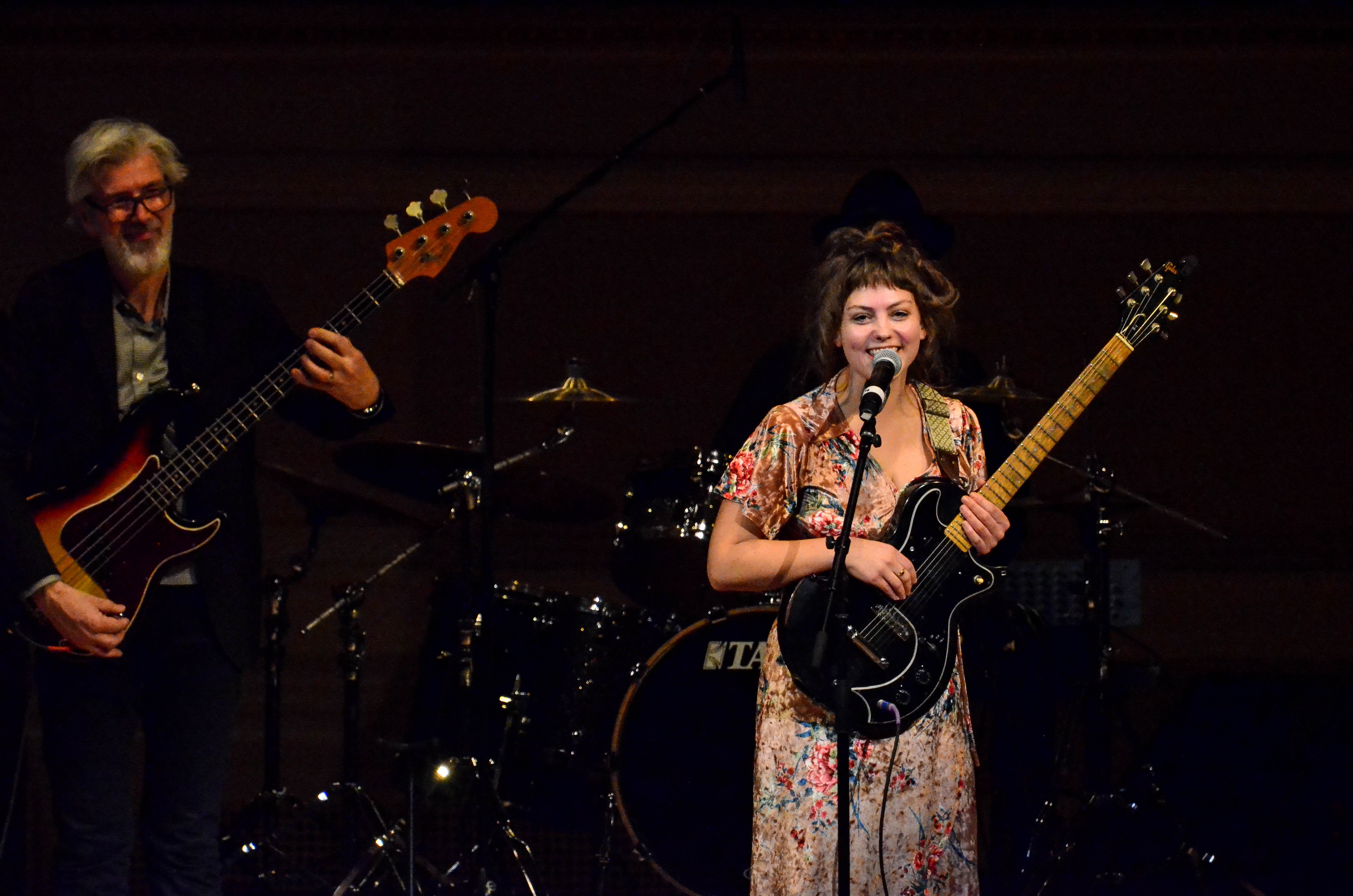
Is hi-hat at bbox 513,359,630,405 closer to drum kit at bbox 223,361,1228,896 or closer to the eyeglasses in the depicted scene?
drum kit at bbox 223,361,1228,896

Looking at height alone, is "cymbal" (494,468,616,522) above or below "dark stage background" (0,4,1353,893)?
below

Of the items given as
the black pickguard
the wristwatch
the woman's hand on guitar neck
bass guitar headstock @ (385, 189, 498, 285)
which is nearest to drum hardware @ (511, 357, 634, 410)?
bass guitar headstock @ (385, 189, 498, 285)

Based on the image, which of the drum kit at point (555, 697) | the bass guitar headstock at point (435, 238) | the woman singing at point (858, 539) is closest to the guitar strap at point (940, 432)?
the woman singing at point (858, 539)

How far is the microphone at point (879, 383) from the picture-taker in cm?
240

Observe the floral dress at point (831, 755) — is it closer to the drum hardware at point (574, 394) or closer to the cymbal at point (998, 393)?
the cymbal at point (998, 393)

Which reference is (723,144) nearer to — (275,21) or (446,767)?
(275,21)

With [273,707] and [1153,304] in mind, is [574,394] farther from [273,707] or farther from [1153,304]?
[1153,304]

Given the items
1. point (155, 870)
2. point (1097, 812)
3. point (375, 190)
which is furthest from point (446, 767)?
point (375, 190)

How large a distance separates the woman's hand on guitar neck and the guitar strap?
1.58 meters

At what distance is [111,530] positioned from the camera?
2.98 m

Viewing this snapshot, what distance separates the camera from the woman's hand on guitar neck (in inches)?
113

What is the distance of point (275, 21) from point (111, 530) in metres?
3.02

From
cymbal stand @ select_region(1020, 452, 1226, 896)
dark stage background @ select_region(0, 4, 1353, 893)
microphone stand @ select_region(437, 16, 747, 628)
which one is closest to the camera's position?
microphone stand @ select_region(437, 16, 747, 628)

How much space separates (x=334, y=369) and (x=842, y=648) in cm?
121
